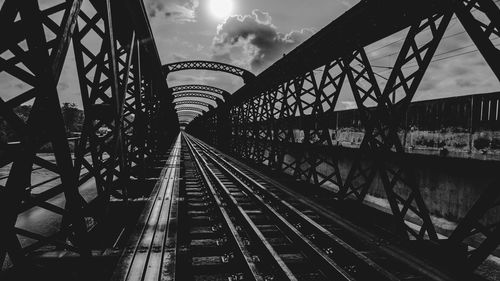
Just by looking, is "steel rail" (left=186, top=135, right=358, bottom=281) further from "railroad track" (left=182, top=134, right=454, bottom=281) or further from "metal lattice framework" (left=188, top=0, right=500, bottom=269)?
"metal lattice framework" (left=188, top=0, right=500, bottom=269)

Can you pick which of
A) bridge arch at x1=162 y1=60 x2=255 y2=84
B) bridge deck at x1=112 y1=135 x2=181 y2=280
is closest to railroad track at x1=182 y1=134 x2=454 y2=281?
bridge deck at x1=112 y1=135 x2=181 y2=280

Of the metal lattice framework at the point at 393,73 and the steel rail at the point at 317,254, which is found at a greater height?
the metal lattice framework at the point at 393,73

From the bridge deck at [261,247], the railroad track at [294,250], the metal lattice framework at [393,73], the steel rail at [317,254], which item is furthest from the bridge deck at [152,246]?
the metal lattice framework at [393,73]

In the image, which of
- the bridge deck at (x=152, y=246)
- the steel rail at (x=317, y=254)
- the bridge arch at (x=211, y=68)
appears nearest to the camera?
the bridge deck at (x=152, y=246)

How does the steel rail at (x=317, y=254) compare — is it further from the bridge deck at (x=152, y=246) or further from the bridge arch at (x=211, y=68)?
the bridge arch at (x=211, y=68)

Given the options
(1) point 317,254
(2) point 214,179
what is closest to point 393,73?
(1) point 317,254

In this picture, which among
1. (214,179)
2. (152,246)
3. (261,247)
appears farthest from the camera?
(214,179)

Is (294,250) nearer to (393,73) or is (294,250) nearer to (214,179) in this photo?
(393,73)

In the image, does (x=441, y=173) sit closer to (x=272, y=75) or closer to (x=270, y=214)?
(x=270, y=214)

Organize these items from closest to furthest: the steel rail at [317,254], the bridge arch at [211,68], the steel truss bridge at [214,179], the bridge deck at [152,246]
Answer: the steel truss bridge at [214,179] → the bridge deck at [152,246] → the steel rail at [317,254] → the bridge arch at [211,68]

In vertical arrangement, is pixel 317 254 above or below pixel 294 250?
above

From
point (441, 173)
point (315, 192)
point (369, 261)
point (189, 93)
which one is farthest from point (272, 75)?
point (189, 93)

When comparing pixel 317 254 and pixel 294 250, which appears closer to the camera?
pixel 317 254

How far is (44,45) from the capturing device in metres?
2.29
